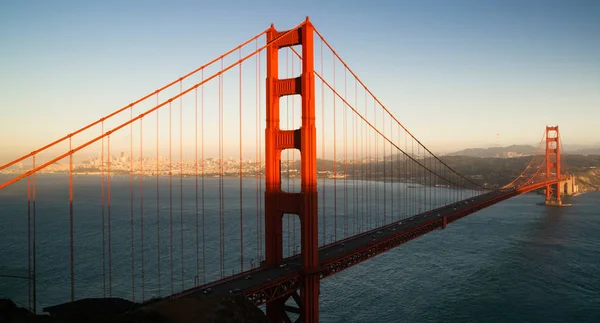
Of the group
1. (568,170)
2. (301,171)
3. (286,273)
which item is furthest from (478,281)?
(568,170)

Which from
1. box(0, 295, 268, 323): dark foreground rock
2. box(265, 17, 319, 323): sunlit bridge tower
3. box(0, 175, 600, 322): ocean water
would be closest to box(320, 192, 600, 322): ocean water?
box(0, 175, 600, 322): ocean water

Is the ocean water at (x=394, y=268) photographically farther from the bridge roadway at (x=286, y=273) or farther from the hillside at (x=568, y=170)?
the hillside at (x=568, y=170)

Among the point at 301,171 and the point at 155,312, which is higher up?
the point at 301,171

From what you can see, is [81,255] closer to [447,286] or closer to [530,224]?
[447,286]

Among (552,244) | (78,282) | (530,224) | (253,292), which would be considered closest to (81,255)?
(78,282)

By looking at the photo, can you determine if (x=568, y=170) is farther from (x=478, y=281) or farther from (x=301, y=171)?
(x=301, y=171)

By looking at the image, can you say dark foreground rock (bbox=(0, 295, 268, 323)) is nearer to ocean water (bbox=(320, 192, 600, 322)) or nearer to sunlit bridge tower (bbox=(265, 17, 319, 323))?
sunlit bridge tower (bbox=(265, 17, 319, 323))

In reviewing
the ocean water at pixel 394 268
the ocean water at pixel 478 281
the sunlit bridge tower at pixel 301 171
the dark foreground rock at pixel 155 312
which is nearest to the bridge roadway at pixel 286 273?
the sunlit bridge tower at pixel 301 171
